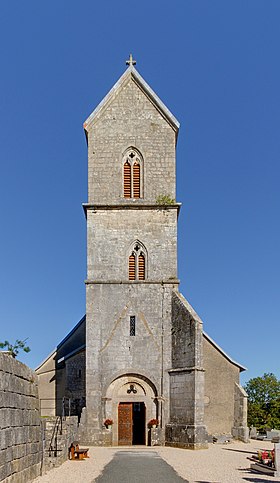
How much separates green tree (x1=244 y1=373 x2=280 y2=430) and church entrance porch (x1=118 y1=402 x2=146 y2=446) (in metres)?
29.9

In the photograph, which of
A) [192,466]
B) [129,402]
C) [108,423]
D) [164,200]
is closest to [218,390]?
[129,402]

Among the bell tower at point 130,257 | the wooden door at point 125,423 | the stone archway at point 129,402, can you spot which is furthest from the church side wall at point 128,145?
the wooden door at point 125,423

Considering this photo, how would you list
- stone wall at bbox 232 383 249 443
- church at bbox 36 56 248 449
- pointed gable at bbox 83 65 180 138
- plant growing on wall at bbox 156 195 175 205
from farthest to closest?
1. pointed gable at bbox 83 65 180 138
2. stone wall at bbox 232 383 249 443
3. plant growing on wall at bbox 156 195 175 205
4. church at bbox 36 56 248 449

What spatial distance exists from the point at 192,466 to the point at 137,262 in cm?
1283

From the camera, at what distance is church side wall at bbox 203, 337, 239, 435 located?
32.0 metres

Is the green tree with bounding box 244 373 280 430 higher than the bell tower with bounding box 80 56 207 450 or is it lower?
lower

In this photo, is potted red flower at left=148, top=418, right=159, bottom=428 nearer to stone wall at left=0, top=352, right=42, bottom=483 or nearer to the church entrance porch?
the church entrance porch

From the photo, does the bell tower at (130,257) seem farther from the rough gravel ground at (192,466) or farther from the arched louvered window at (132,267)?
the rough gravel ground at (192,466)

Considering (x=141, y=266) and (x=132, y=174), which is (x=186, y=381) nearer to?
(x=141, y=266)

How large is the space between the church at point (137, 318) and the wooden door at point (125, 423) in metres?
0.05

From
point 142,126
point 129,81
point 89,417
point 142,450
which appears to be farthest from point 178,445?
point 129,81

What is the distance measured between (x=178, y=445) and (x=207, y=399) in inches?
201

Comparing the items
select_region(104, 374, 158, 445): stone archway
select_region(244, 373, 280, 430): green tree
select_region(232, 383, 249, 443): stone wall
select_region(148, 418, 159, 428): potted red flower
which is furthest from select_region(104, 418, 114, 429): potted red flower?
select_region(244, 373, 280, 430): green tree

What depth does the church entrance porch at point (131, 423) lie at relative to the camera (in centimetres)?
2891
